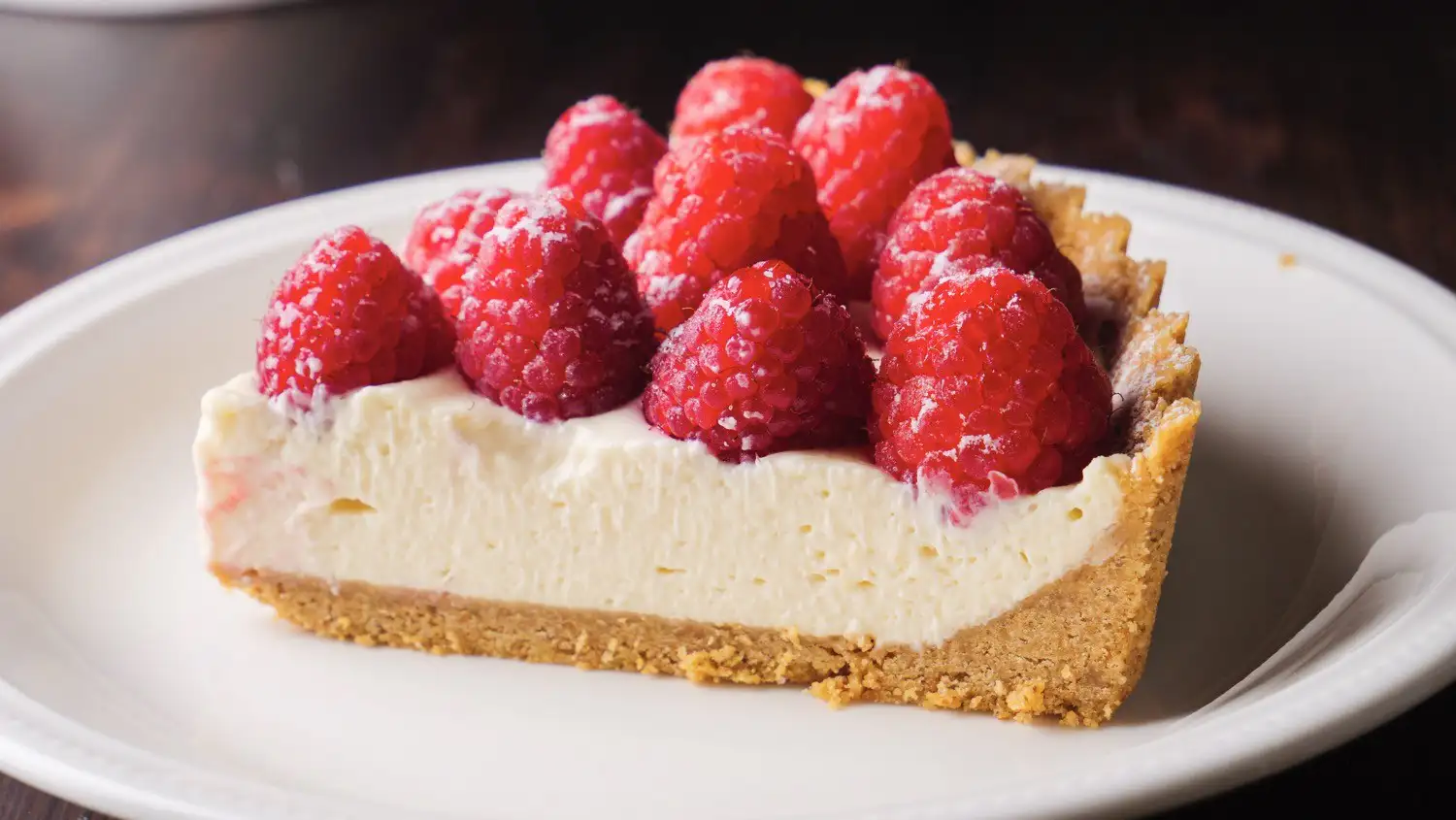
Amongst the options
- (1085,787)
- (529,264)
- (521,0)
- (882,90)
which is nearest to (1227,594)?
(1085,787)

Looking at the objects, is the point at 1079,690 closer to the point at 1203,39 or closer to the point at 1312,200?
Result: the point at 1312,200

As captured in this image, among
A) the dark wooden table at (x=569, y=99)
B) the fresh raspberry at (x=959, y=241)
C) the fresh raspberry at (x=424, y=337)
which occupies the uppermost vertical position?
the fresh raspberry at (x=959, y=241)

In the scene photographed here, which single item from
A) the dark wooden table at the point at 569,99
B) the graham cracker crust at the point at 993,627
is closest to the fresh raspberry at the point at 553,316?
the graham cracker crust at the point at 993,627

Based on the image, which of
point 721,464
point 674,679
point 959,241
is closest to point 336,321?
point 721,464

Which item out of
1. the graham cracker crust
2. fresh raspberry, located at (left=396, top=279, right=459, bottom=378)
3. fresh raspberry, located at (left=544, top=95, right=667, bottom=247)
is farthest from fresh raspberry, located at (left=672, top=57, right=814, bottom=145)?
fresh raspberry, located at (left=396, top=279, right=459, bottom=378)

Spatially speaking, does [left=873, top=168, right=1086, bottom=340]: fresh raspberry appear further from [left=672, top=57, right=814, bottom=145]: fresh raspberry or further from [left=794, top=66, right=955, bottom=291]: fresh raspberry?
[left=672, top=57, right=814, bottom=145]: fresh raspberry

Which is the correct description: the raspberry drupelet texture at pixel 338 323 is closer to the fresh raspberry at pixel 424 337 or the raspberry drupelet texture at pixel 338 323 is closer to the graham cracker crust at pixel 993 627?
the fresh raspberry at pixel 424 337

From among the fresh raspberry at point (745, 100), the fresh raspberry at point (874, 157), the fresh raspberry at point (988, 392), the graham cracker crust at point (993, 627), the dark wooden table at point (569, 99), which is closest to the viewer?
the fresh raspberry at point (988, 392)
